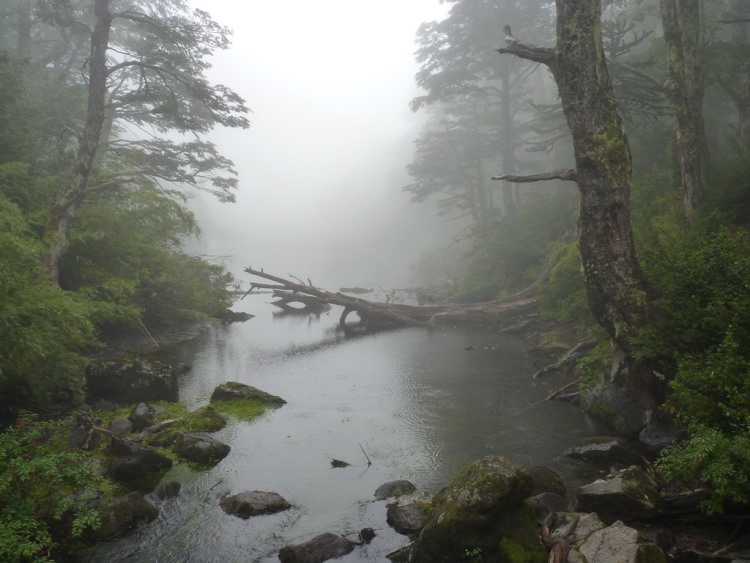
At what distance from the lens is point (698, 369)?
6770 millimetres

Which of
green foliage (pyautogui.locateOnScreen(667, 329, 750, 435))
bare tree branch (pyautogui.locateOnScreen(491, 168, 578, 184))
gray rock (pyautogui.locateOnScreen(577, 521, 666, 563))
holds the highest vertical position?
bare tree branch (pyautogui.locateOnScreen(491, 168, 578, 184))

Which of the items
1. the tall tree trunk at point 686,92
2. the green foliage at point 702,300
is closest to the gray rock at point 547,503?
the green foliage at point 702,300

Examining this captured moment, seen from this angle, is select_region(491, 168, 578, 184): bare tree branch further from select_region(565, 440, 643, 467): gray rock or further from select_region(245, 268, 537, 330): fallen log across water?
select_region(245, 268, 537, 330): fallen log across water

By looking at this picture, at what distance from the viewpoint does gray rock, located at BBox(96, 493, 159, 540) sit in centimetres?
624

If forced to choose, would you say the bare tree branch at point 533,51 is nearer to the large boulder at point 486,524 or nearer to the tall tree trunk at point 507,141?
the large boulder at point 486,524

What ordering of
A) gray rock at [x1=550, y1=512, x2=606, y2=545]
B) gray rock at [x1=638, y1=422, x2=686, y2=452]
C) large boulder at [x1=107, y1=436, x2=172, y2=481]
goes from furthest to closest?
gray rock at [x1=638, y1=422, x2=686, y2=452], large boulder at [x1=107, y1=436, x2=172, y2=481], gray rock at [x1=550, y1=512, x2=606, y2=545]

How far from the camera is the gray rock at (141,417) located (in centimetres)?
976

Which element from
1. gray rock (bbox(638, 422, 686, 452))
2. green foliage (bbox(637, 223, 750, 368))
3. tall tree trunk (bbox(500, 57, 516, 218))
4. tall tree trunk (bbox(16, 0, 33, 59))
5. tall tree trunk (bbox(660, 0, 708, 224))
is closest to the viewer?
green foliage (bbox(637, 223, 750, 368))

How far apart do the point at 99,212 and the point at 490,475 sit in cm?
1602

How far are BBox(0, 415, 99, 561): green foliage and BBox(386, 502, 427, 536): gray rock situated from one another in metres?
3.61

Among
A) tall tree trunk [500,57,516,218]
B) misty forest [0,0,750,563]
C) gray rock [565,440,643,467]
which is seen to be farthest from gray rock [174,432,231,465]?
tall tree trunk [500,57,516,218]

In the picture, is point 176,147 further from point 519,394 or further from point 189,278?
point 519,394

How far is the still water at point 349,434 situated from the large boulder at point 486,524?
30.7 inches

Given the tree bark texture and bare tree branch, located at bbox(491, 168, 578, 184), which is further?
bare tree branch, located at bbox(491, 168, 578, 184)
